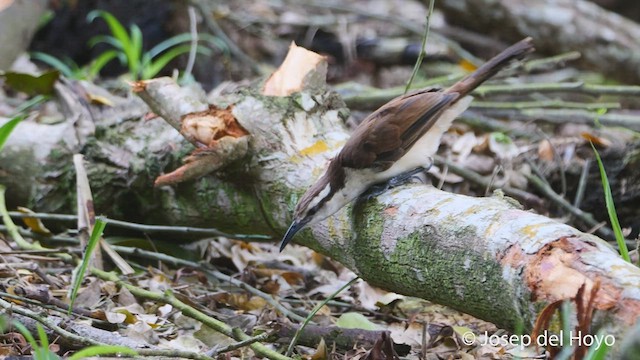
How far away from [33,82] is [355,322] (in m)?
2.72

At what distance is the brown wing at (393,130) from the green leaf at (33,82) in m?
2.27

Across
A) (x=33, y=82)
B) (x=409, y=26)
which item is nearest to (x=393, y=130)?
(x=33, y=82)

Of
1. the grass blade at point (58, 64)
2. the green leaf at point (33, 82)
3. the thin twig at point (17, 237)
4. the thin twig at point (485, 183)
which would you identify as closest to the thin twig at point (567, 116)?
the thin twig at point (485, 183)

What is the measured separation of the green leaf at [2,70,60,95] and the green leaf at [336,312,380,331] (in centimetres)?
256

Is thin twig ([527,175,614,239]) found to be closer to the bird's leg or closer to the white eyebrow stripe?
the bird's leg

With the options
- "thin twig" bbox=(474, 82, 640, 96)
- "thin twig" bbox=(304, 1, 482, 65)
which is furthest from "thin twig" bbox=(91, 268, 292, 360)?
"thin twig" bbox=(304, 1, 482, 65)

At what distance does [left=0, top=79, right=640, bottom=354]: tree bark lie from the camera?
7.72ft

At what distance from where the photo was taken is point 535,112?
235 inches

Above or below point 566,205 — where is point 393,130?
above

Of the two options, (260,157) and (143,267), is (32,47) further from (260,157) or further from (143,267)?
(260,157)

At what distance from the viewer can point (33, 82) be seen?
16.5 ft

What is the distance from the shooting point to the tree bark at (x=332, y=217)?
2352 mm

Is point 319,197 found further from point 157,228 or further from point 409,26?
point 409,26

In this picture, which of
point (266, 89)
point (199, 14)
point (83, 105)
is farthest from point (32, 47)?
point (266, 89)
